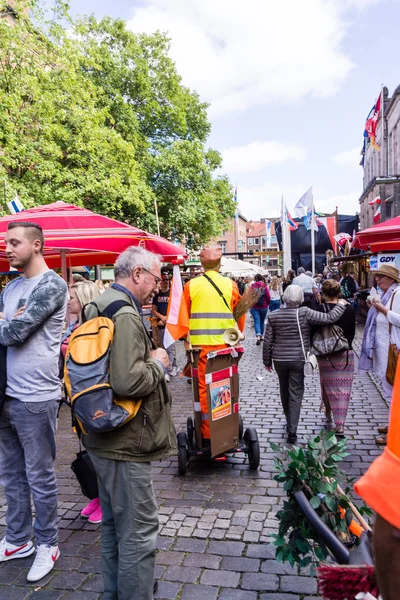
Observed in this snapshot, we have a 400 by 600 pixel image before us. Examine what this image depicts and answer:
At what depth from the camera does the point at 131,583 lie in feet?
7.80

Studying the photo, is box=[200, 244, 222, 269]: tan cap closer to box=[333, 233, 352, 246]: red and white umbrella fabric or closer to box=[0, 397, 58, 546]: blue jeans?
box=[0, 397, 58, 546]: blue jeans

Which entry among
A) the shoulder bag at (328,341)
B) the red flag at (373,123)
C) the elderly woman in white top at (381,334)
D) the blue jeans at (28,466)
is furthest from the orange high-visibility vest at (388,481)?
the red flag at (373,123)

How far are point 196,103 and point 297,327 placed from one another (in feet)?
84.0

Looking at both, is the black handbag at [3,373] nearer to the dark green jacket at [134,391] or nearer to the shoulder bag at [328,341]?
the dark green jacket at [134,391]

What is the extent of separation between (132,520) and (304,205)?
24507mm

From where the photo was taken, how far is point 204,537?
3.47m

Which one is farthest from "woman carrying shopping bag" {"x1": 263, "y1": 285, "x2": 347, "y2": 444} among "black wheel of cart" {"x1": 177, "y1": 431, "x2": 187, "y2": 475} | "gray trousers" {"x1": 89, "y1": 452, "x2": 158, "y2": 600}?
"gray trousers" {"x1": 89, "y1": 452, "x2": 158, "y2": 600}

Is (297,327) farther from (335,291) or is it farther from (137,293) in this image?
(137,293)

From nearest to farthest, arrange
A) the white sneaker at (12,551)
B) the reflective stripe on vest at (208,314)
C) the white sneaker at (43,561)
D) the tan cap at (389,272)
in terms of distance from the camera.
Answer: the white sneaker at (43,561), the white sneaker at (12,551), the reflective stripe on vest at (208,314), the tan cap at (389,272)

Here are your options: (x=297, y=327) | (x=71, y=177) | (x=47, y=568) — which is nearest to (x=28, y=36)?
(x=71, y=177)

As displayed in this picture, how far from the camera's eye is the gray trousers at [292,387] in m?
5.49

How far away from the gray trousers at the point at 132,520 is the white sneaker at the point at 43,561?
32.5 inches

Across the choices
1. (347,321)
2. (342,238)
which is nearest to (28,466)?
(347,321)

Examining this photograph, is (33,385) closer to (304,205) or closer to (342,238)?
(304,205)
